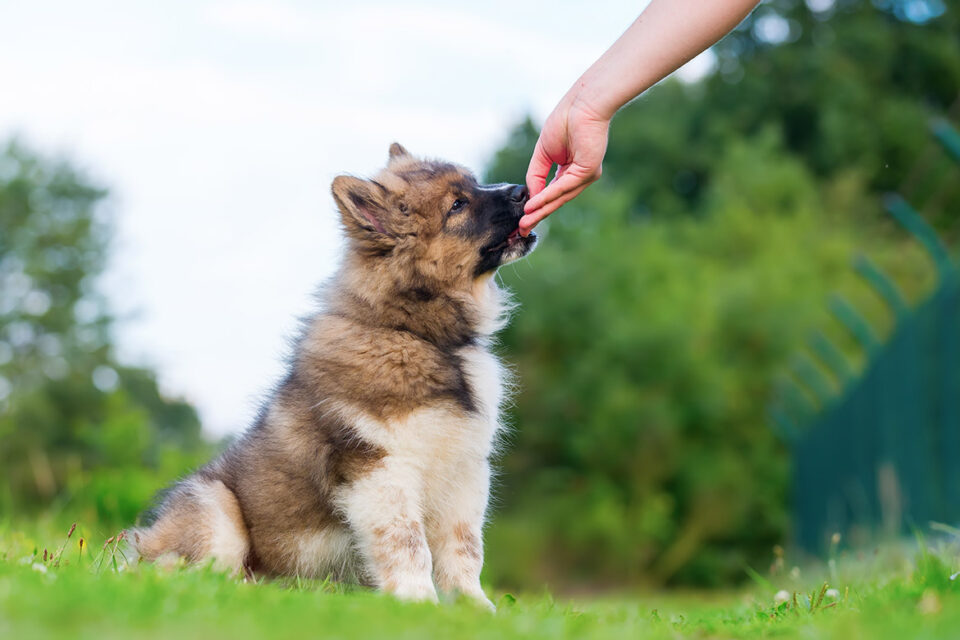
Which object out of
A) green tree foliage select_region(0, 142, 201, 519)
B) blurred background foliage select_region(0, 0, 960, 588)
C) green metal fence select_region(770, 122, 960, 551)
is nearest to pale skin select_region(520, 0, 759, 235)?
green metal fence select_region(770, 122, 960, 551)

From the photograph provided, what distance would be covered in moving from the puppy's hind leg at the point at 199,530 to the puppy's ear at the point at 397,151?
202cm

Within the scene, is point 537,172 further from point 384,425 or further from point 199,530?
point 199,530

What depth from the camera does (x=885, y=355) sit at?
36.4 feet

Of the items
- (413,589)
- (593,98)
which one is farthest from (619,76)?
(413,589)

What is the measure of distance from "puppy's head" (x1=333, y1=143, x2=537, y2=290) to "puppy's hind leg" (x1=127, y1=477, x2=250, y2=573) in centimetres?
126

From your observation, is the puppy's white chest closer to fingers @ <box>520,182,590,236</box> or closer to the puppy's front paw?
fingers @ <box>520,182,590,236</box>

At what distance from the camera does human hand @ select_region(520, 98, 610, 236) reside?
4.43m

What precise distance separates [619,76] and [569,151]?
489 millimetres

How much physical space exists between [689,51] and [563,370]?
2384 centimetres

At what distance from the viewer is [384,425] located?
4145 mm

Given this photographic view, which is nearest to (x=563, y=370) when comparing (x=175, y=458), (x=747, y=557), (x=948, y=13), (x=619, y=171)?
(x=747, y=557)

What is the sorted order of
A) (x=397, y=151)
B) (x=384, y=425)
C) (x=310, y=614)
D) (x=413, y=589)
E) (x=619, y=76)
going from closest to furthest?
(x=310, y=614), (x=413, y=589), (x=384, y=425), (x=619, y=76), (x=397, y=151)

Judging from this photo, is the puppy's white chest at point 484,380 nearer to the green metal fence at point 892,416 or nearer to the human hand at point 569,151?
the human hand at point 569,151

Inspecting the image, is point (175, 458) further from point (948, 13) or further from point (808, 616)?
point (948, 13)
